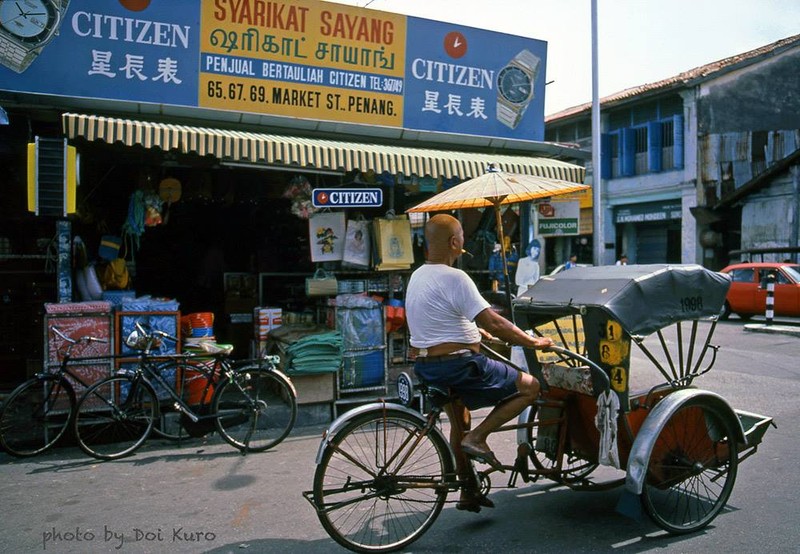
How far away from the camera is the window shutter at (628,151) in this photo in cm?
2670

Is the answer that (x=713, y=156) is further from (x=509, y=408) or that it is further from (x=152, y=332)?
(x=509, y=408)

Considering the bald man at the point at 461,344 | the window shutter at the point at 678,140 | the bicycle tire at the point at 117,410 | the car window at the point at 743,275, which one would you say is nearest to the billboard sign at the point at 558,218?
the bicycle tire at the point at 117,410

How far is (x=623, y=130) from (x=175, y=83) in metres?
22.9

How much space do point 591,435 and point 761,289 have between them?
585 inches

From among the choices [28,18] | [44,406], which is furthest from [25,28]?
[44,406]

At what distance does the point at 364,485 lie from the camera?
3703mm

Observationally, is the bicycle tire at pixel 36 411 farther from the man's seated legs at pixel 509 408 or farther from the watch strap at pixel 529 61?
the watch strap at pixel 529 61

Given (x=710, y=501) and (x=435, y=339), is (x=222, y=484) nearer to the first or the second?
(x=435, y=339)

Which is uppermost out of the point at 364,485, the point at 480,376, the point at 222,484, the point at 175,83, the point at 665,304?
the point at 175,83

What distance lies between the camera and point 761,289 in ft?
54.9

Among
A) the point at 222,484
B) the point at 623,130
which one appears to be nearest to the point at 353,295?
the point at 222,484

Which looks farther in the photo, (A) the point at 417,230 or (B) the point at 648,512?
(A) the point at 417,230

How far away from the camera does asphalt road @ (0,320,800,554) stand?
385 centimetres

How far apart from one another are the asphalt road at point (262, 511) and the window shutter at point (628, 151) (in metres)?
22.1
